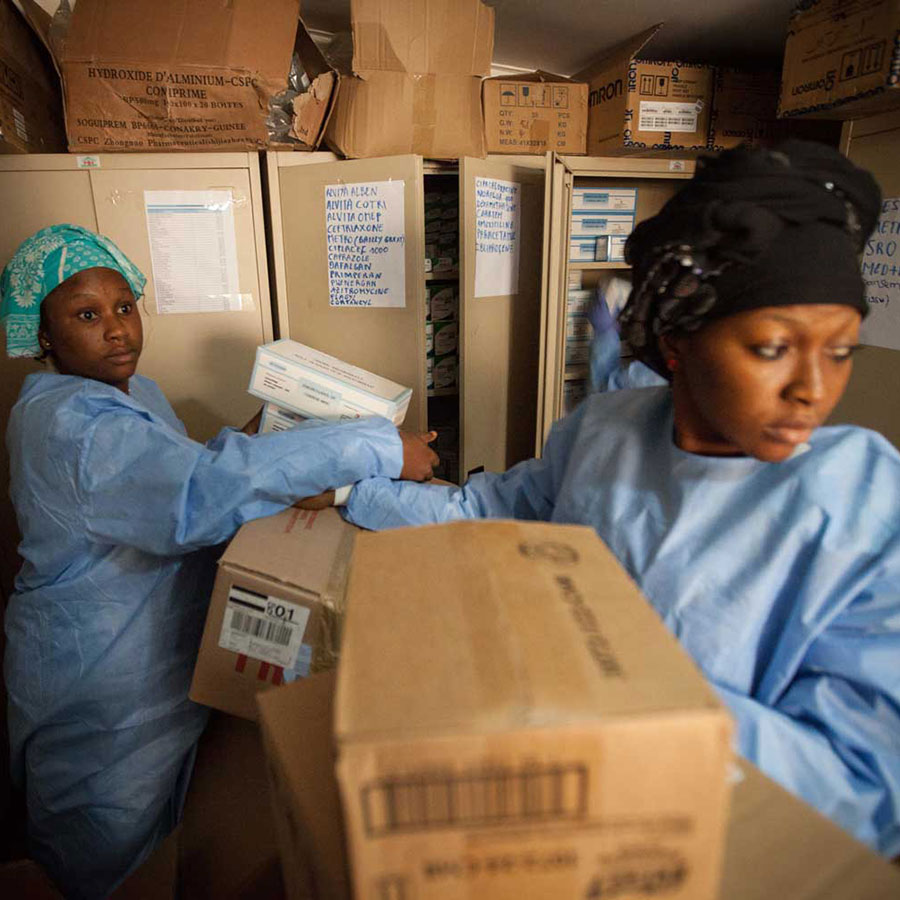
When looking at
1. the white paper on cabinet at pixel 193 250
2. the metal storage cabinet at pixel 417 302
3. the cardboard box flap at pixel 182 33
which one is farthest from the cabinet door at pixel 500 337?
the white paper on cabinet at pixel 193 250

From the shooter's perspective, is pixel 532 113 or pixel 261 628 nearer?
pixel 261 628

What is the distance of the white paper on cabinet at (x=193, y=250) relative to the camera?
6.25ft

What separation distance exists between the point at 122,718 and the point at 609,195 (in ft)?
7.92

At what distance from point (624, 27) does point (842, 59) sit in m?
0.76

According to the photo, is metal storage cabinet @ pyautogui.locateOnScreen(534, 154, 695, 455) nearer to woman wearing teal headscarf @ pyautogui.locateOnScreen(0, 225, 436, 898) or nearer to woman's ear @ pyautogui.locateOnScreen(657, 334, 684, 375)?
woman wearing teal headscarf @ pyautogui.locateOnScreen(0, 225, 436, 898)

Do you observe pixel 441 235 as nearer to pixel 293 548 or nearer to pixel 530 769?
pixel 293 548

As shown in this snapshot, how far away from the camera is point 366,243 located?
1934mm

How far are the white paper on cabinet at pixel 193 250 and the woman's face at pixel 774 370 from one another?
170 centimetres

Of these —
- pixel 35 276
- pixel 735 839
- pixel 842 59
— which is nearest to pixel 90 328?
pixel 35 276

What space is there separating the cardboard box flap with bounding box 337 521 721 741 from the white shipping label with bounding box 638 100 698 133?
2.09m

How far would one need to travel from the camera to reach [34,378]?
49.6 inches

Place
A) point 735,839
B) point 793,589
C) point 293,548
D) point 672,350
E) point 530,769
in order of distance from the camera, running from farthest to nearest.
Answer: point 293,548 < point 672,350 < point 793,589 < point 735,839 < point 530,769

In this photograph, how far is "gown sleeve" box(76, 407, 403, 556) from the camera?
109 centimetres

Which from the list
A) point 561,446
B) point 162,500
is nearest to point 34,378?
point 162,500
